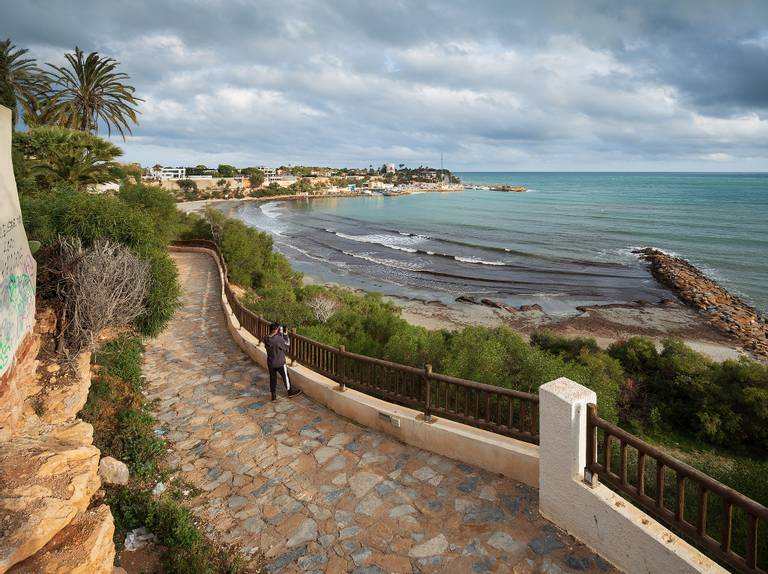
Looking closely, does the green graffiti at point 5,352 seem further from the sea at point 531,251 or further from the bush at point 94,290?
the sea at point 531,251

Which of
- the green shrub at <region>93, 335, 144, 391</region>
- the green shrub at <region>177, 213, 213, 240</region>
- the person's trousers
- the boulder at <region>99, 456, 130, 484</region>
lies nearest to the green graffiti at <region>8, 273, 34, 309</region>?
the boulder at <region>99, 456, 130, 484</region>

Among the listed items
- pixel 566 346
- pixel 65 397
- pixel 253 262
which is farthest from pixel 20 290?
pixel 253 262

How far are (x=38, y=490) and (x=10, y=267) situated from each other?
2843 mm

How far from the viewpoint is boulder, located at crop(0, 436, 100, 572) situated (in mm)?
3475

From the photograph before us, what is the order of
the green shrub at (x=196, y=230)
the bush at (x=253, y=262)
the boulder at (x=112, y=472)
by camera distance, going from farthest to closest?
the green shrub at (x=196, y=230)
the bush at (x=253, y=262)
the boulder at (x=112, y=472)

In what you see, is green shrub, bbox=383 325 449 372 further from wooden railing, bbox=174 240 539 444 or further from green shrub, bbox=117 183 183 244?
green shrub, bbox=117 183 183 244

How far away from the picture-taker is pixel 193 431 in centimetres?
721

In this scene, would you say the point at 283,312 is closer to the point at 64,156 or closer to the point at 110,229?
the point at 110,229

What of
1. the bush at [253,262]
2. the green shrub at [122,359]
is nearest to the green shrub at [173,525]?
the green shrub at [122,359]

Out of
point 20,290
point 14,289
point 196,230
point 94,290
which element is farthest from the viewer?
point 196,230

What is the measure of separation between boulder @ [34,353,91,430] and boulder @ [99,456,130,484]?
934mm

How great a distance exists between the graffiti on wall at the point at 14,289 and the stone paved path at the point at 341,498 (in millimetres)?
2457

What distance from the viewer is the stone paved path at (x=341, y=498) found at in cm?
434

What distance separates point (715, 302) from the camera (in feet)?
81.9
